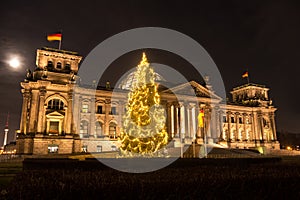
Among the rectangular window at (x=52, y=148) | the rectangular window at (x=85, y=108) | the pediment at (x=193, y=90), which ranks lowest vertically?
the rectangular window at (x=52, y=148)

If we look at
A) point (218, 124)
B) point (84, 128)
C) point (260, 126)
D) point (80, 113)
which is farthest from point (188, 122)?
point (260, 126)

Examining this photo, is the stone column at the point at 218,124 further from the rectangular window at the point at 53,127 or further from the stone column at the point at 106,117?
the rectangular window at the point at 53,127

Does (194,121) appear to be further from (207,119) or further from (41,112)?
(41,112)

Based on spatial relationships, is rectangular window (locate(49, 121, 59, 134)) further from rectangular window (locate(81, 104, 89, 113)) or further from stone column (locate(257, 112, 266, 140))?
stone column (locate(257, 112, 266, 140))

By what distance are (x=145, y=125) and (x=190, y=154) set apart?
23.0m

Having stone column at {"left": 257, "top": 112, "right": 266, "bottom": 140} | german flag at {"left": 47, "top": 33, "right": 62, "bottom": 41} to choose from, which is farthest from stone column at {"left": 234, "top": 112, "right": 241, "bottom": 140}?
german flag at {"left": 47, "top": 33, "right": 62, "bottom": 41}

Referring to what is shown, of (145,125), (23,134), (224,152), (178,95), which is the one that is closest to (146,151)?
(145,125)

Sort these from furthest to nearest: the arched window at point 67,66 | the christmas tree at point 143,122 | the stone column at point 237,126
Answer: the stone column at point 237,126 → the arched window at point 67,66 → the christmas tree at point 143,122

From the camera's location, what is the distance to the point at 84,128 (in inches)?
2525

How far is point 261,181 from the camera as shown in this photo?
8.34 m

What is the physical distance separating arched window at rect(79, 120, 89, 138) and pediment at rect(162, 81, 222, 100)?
972 inches

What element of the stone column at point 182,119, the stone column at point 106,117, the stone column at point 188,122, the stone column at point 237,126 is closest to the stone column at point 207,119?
the stone column at point 188,122

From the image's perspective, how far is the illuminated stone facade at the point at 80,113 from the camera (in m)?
58.5

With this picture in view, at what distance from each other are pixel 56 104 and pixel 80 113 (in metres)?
6.37
